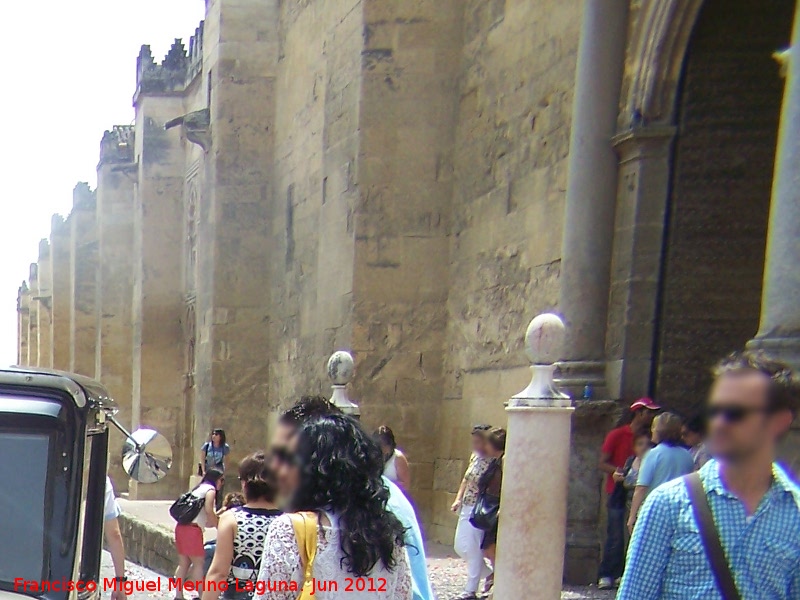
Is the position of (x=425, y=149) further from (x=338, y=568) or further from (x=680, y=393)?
(x=338, y=568)

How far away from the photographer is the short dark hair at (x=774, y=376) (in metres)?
2.29

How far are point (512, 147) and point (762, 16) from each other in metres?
3.12

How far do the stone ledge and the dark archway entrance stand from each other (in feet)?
17.5

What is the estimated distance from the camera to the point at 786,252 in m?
5.50

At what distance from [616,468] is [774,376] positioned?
17.7 feet

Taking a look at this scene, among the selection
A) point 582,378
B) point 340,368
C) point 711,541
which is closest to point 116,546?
point 711,541

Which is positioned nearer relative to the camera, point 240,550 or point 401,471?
point 240,550

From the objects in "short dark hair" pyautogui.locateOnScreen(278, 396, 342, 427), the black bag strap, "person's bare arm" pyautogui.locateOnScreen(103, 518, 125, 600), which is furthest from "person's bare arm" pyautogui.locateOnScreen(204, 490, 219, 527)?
the black bag strap

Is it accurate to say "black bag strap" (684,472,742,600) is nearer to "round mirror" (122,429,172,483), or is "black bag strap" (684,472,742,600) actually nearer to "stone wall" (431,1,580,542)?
"round mirror" (122,429,172,483)

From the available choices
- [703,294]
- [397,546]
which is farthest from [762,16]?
[397,546]

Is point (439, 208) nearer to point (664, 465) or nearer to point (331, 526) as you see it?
point (664, 465)

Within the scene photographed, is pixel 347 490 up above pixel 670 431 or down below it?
above

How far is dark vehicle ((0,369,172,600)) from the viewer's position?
122 inches

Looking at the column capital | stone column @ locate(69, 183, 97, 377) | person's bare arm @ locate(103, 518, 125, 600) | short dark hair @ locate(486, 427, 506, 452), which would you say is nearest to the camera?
person's bare arm @ locate(103, 518, 125, 600)
